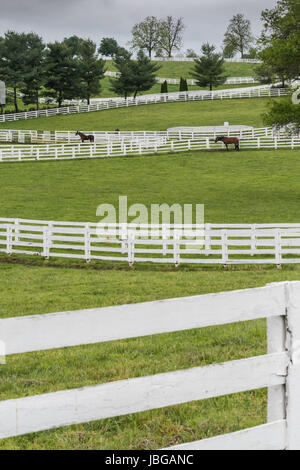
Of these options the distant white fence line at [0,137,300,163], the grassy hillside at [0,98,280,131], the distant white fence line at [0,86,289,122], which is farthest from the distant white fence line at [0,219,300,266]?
the distant white fence line at [0,86,289,122]

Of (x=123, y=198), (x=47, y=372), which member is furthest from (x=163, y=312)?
(x=123, y=198)

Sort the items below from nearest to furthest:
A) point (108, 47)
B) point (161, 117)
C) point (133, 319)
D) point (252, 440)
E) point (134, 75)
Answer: point (133, 319), point (252, 440), point (161, 117), point (134, 75), point (108, 47)

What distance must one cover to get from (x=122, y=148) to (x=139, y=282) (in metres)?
33.9

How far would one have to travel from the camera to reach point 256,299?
11.4 ft

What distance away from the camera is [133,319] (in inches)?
125

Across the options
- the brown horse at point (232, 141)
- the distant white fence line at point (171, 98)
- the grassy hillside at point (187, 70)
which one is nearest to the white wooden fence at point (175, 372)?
the brown horse at point (232, 141)

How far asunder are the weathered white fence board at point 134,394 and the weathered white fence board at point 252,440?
0.24 m

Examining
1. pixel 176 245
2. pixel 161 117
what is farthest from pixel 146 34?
pixel 176 245

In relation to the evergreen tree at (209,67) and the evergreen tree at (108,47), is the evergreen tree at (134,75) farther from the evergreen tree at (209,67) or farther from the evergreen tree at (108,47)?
the evergreen tree at (108,47)

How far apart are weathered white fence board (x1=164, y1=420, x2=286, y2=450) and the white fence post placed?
51 mm

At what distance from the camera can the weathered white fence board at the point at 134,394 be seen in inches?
115

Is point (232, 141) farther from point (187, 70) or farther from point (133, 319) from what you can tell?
point (187, 70)

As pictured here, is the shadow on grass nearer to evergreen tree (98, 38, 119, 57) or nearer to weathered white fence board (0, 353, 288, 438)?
weathered white fence board (0, 353, 288, 438)
